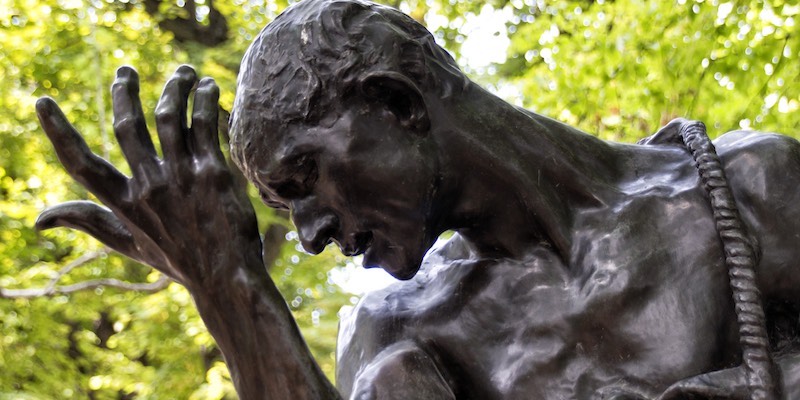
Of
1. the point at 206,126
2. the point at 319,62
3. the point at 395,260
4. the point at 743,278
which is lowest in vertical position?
the point at 206,126

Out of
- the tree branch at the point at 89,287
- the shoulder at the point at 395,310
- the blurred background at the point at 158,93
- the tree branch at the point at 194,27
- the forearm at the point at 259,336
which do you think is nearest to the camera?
the forearm at the point at 259,336

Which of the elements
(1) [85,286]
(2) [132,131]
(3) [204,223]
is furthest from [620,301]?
(1) [85,286]

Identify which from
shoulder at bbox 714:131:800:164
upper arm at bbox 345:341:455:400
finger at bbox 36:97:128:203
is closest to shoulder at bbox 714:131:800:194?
shoulder at bbox 714:131:800:164

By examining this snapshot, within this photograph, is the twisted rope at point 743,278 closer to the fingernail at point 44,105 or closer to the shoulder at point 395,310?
the shoulder at point 395,310

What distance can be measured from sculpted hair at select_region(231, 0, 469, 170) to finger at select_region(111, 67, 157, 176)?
0.16 metres

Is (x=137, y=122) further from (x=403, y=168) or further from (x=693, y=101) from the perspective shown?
(x=693, y=101)

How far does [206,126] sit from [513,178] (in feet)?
1.80

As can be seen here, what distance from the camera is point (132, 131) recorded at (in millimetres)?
1714

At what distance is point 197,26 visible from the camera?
987 centimetres

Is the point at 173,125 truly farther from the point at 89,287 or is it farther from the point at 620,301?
the point at 89,287

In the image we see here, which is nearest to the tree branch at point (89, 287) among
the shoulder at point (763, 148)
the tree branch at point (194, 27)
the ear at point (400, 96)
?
the tree branch at point (194, 27)

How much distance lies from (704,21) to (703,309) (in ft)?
14.2

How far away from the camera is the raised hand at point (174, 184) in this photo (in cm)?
169

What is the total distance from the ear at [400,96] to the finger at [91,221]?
533mm
